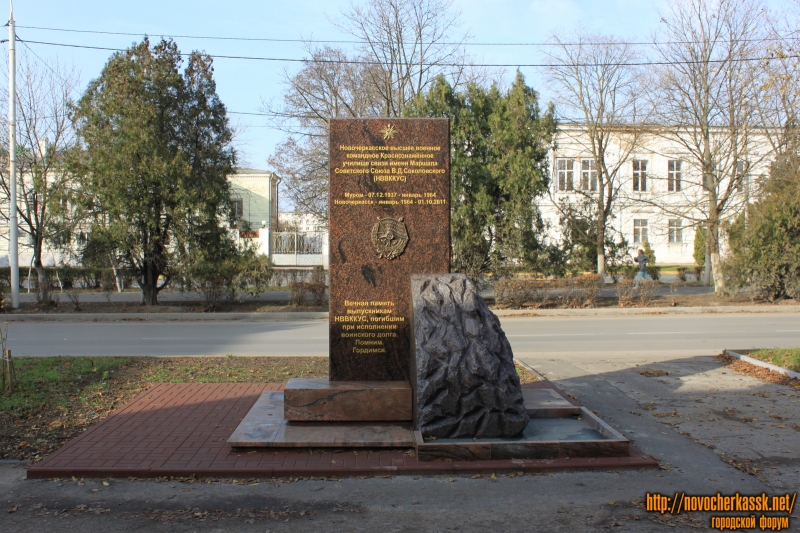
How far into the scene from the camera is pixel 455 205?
21.5m

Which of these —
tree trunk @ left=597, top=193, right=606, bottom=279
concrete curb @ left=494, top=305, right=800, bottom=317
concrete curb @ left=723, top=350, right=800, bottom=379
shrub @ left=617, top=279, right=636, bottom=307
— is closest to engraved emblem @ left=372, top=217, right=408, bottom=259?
concrete curb @ left=723, top=350, right=800, bottom=379

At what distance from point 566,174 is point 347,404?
31.8 m

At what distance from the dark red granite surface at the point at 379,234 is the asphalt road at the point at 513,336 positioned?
499 centimetres

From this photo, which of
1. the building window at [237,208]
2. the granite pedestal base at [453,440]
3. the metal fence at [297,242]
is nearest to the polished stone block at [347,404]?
the granite pedestal base at [453,440]

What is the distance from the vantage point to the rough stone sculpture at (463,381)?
5570 millimetres

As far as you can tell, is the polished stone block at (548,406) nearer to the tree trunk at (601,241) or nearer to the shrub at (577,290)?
the shrub at (577,290)

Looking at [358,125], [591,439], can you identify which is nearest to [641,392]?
A: [591,439]

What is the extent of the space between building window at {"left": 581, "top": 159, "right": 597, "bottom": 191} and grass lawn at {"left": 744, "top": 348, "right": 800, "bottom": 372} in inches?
938

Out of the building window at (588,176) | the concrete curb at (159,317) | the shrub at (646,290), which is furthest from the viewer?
the building window at (588,176)

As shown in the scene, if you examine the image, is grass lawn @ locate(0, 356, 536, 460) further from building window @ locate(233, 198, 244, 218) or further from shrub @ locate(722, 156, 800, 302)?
shrub @ locate(722, 156, 800, 302)

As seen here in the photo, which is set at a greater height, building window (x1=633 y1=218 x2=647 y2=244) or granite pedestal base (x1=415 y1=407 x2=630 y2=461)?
building window (x1=633 y1=218 x2=647 y2=244)

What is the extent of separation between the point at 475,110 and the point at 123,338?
42.3 ft

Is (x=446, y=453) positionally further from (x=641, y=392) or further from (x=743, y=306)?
(x=743, y=306)

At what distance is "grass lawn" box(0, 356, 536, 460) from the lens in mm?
6582
